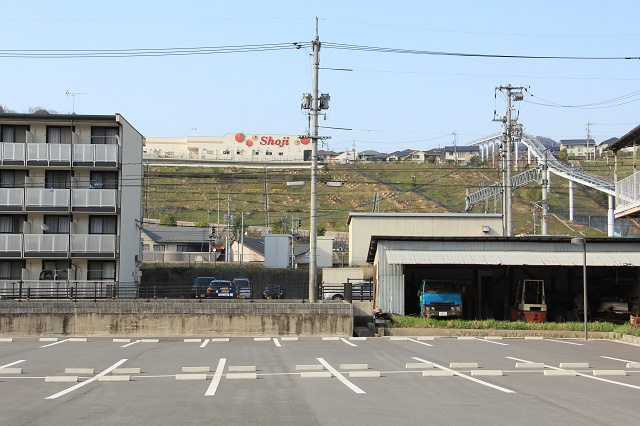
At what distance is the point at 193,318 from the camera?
27.6 m

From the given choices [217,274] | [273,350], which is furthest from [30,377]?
[217,274]

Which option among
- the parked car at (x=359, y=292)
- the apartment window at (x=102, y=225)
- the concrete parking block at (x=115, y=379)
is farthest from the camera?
the apartment window at (x=102, y=225)

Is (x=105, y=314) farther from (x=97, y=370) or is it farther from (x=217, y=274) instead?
(x=217, y=274)

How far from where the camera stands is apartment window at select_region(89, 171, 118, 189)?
38688mm

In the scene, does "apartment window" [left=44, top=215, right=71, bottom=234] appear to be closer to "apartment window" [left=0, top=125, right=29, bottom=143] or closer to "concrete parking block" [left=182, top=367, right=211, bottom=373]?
"apartment window" [left=0, top=125, right=29, bottom=143]

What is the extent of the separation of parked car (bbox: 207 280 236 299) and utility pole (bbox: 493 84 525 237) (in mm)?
15709

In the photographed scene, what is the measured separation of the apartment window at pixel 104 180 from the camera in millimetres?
38688

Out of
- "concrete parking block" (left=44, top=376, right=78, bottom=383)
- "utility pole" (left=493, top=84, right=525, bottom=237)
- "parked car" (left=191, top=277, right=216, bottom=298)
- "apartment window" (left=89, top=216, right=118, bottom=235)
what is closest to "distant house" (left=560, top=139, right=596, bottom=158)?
"utility pole" (left=493, top=84, right=525, bottom=237)

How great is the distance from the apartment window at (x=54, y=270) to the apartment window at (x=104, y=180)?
14.1 ft

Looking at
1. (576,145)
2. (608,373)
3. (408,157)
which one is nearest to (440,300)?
(608,373)

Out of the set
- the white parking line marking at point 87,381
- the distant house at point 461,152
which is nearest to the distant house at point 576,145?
the distant house at point 461,152

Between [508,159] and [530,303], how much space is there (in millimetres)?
13911

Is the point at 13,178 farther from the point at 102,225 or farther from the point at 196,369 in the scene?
the point at 196,369

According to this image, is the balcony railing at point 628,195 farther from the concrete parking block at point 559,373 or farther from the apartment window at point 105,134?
the apartment window at point 105,134
